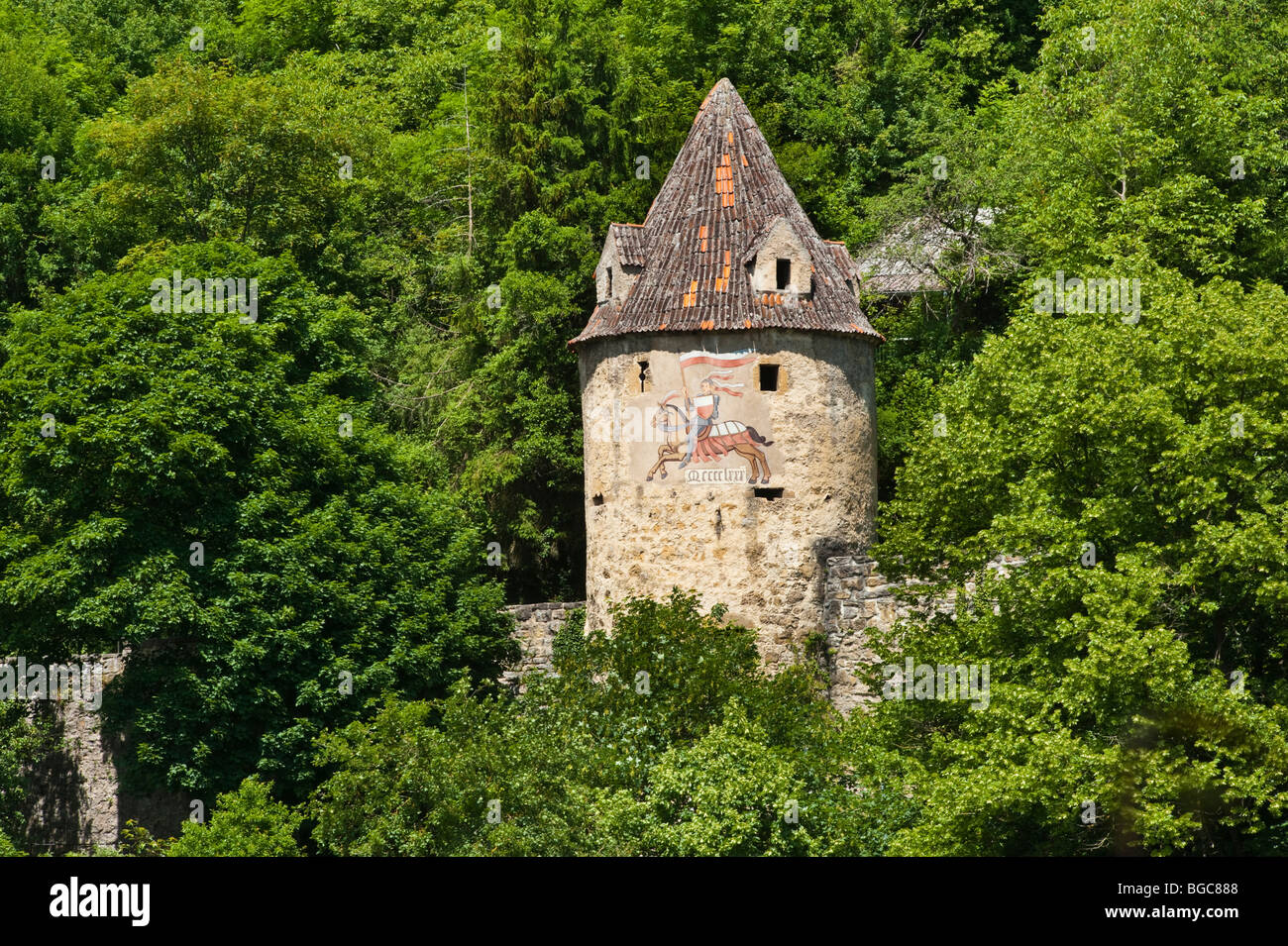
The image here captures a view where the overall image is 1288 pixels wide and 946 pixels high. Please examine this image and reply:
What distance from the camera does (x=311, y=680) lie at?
32281 millimetres

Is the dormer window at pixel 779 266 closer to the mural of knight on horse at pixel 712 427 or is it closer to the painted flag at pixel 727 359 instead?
the painted flag at pixel 727 359

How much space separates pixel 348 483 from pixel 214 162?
12242 millimetres

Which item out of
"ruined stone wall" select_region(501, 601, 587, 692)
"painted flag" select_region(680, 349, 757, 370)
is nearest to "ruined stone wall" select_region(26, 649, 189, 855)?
"ruined stone wall" select_region(501, 601, 587, 692)

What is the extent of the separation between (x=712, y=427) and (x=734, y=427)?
1.24 ft

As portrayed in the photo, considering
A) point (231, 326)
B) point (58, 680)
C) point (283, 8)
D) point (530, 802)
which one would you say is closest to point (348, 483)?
point (231, 326)

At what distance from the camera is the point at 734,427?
108ft

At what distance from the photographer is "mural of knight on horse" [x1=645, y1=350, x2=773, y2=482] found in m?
33.1

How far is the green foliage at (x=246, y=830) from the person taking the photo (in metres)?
27.5

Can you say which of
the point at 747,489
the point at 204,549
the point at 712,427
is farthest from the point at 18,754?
the point at 747,489

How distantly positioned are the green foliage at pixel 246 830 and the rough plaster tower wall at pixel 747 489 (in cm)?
757

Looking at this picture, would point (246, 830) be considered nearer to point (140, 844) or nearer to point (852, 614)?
point (140, 844)

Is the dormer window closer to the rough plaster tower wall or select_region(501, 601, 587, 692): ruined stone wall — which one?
the rough plaster tower wall

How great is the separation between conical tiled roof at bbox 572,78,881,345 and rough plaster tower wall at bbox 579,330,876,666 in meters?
0.31

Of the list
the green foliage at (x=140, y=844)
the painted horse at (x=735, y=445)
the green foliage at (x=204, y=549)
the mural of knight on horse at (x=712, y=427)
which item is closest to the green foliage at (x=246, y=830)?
the green foliage at (x=140, y=844)
